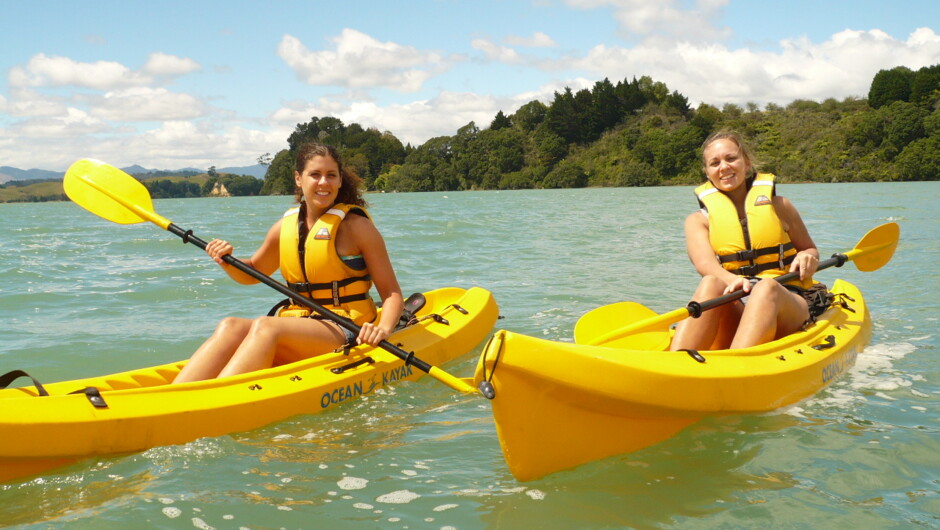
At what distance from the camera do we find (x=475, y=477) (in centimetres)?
290

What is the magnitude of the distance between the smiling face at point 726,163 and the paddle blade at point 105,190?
3.29 metres

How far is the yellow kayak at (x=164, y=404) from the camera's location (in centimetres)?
280

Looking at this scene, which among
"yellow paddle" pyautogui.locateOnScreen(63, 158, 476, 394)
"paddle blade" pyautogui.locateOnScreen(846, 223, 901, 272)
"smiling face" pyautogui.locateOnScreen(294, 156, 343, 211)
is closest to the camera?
"smiling face" pyautogui.locateOnScreen(294, 156, 343, 211)

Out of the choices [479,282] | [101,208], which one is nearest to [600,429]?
[101,208]

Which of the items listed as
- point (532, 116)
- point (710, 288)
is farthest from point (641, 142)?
point (710, 288)

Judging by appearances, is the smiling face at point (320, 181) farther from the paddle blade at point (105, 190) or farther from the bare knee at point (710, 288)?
the bare knee at point (710, 288)

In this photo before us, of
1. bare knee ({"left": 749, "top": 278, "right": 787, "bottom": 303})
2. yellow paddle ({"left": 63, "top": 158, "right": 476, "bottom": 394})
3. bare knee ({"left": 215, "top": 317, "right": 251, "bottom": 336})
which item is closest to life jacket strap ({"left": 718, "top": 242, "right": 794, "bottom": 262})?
bare knee ({"left": 749, "top": 278, "right": 787, "bottom": 303})

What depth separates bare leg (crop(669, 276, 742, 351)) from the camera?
3.72m

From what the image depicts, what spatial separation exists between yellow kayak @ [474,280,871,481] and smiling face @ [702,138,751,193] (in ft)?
3.29

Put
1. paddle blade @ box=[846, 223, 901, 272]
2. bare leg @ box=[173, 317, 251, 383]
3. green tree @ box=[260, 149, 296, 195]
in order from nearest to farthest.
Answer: bare leg @ box=[173, 317, 251, 383] → paddle blade @ box=[846, 223, 901, 272] → green tree @ box=[260, 149, 296, 195]

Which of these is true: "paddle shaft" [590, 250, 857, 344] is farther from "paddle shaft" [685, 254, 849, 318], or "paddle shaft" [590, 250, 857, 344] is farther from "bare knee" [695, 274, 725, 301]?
"bare knee" [695, 274, 725, 301]

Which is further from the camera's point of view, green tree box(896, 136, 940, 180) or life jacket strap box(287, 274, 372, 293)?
green tree box(896, 136, 940, 180)

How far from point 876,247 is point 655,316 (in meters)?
2.10

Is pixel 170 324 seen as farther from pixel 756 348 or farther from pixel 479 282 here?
pixel 756 348
